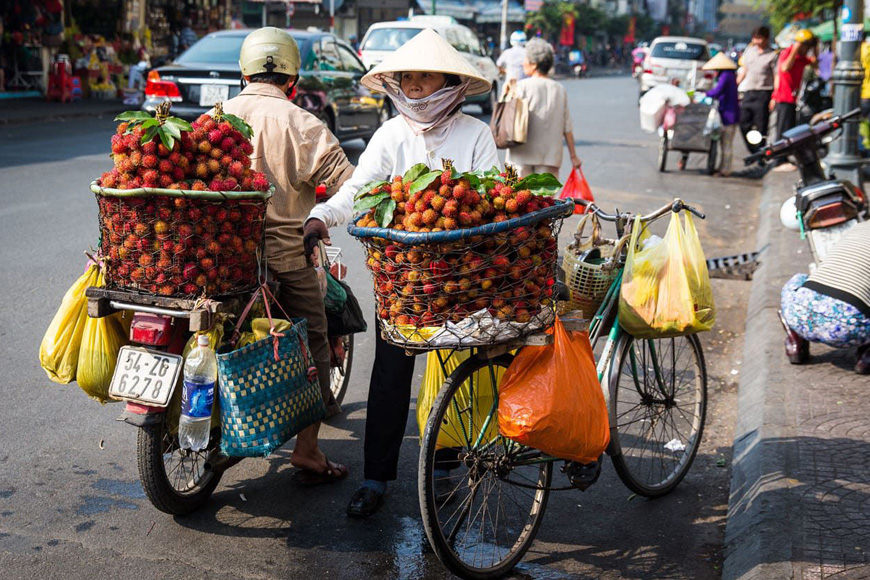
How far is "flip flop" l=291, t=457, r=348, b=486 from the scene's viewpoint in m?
4.07

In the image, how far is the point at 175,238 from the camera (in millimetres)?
3240

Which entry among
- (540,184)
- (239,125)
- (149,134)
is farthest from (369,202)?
(149,134)

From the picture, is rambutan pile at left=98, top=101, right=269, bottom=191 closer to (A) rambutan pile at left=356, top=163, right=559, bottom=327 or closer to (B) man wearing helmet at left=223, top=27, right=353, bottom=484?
(B) man wearing helmet at left=223, top=27, right=353, bottom=484

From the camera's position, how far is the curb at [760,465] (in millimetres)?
3395

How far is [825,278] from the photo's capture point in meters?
5.18

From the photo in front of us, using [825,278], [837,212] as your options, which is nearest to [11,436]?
[825,278]

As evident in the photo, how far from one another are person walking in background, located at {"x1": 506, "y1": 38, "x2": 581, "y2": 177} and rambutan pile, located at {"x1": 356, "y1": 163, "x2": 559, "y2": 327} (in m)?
4.93

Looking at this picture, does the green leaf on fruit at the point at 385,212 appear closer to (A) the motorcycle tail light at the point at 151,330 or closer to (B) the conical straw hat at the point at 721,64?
(A) the motorcycle tail light at the point at 151,330

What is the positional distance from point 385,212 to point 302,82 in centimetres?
997

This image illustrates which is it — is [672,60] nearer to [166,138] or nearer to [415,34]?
[415,34]

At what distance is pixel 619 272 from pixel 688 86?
23329 millimetres

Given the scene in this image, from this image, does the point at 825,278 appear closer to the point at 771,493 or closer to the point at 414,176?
the point at 771,493

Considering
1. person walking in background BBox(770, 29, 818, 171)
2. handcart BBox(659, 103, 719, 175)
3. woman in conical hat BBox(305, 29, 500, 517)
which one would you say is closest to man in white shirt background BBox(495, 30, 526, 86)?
handcart BBox(659, 103, 719, 175)

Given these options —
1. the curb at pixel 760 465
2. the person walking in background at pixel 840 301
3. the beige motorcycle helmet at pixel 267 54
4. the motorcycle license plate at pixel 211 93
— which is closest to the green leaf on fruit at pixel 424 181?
the beige motorcycle helmet at pixel 267 54
